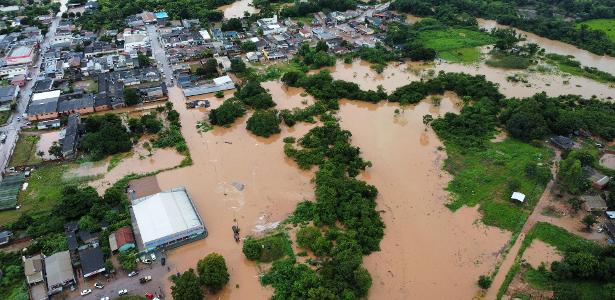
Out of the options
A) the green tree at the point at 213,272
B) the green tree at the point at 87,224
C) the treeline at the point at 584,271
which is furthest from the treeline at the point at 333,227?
the green tree at the point at 87,224

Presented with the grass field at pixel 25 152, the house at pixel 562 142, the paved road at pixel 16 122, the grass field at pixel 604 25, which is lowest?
the paved road at pixel 16 122

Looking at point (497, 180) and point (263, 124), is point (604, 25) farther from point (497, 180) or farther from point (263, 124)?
point (263, 124)

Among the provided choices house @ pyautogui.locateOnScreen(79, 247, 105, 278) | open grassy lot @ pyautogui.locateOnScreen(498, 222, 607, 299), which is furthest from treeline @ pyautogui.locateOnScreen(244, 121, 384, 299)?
house @ pyautogui.locateOnScreen(79, 247, 105, 278)

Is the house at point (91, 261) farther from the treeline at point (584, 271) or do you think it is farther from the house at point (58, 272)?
the treeline at point (584, 271)

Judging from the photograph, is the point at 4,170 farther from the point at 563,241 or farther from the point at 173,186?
the point at 563,241

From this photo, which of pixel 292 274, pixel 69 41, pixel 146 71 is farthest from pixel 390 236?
pixel 69 41

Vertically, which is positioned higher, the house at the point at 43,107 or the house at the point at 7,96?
the house at the point at 43,107

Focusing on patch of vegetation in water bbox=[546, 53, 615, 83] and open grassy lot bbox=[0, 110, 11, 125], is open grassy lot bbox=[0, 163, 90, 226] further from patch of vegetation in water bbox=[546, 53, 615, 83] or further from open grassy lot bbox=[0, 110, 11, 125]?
patch of vegetation in water bbox=[546, 53, 615, 83]
